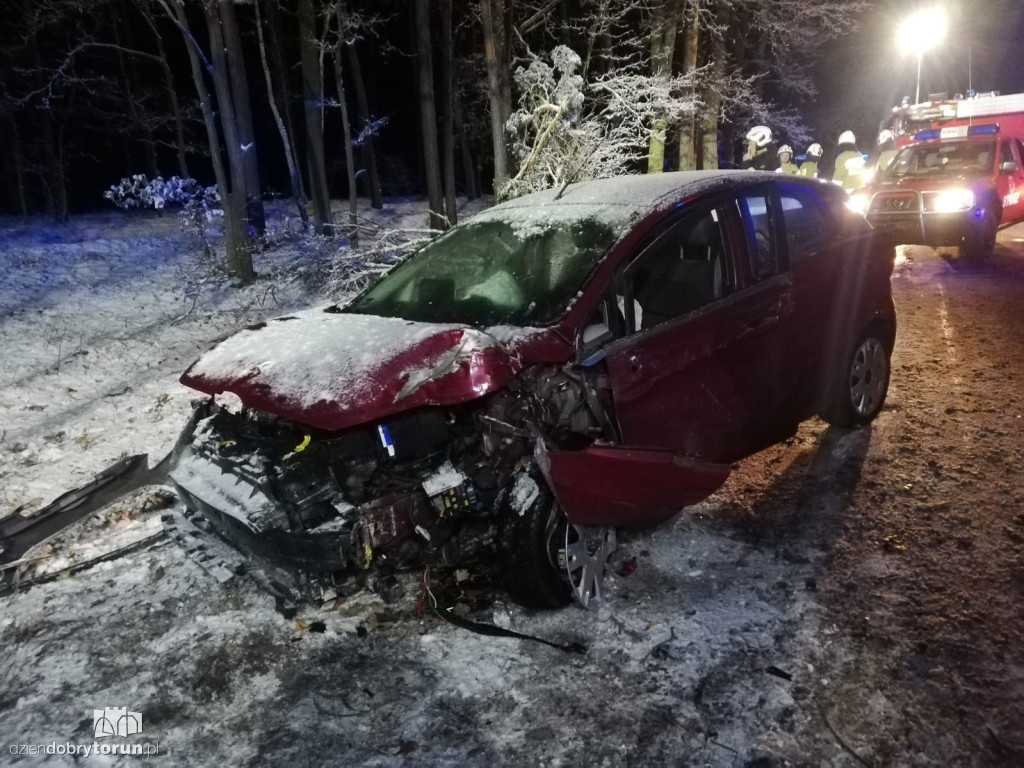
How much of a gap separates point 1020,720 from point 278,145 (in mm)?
39872

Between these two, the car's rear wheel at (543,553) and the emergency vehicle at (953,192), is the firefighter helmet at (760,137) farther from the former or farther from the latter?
the car's rear wheel at (543,553)

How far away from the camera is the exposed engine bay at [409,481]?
111 inches

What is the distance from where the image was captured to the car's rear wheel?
2.90 metres

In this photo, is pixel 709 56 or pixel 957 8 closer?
pixel 709 56

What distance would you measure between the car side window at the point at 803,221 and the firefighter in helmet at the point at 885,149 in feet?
32.7

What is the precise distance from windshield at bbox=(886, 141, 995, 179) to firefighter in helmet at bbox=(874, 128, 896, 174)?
897mm

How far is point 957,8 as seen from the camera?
37250 mm

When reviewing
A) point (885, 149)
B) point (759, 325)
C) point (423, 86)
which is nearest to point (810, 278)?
point (759, 325)

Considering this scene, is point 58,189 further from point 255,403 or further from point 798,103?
point 798,103

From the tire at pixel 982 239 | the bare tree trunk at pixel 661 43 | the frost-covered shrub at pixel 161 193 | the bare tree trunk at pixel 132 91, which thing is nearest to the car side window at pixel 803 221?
the tire at pixel 982 239

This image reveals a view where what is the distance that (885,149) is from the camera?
593 inches

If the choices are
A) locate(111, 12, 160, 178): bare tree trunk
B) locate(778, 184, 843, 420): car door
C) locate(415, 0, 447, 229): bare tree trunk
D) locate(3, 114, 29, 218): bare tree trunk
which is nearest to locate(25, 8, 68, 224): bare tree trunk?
locate(3, 114, 29, 218): bare tree trunk

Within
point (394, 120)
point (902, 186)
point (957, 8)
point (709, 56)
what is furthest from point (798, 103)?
point (902, 186)

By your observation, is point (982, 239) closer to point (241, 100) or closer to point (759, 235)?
point (759, 235)
